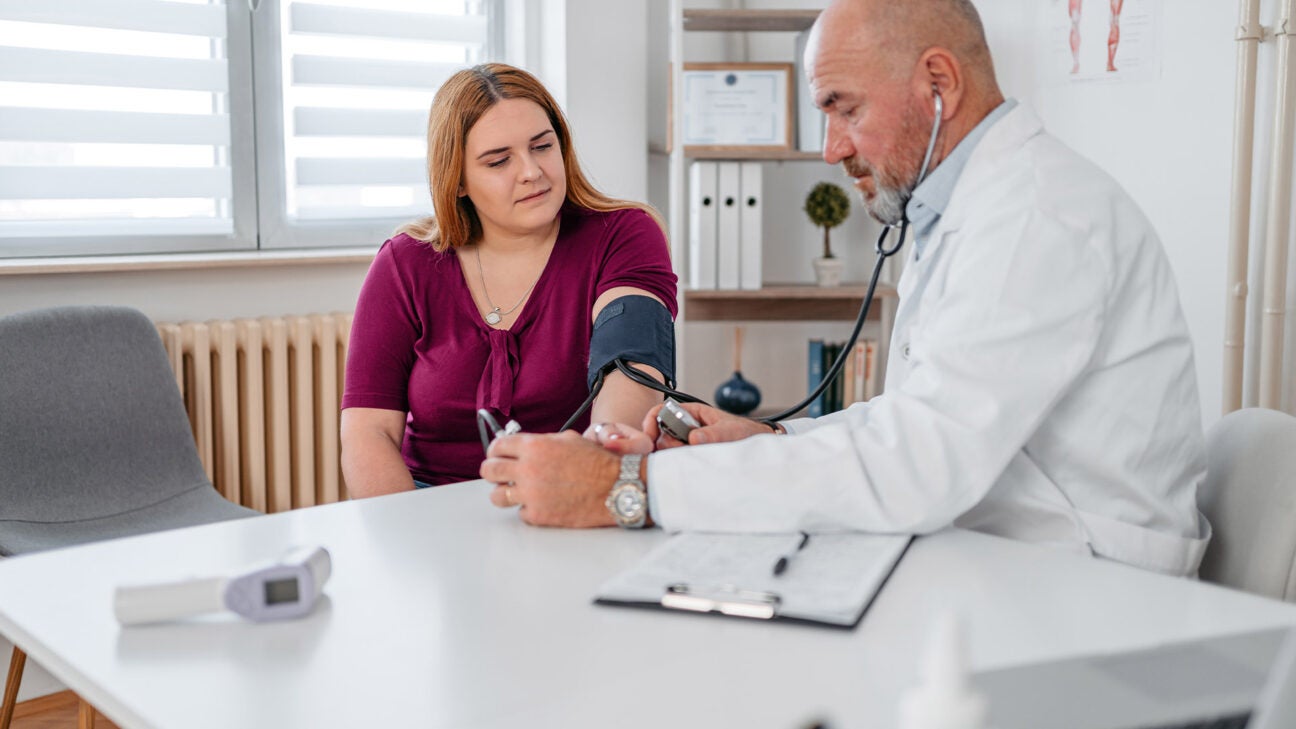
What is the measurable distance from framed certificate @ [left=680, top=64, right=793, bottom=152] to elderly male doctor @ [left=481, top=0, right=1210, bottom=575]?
2.06 metres

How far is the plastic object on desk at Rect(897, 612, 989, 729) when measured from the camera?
0.38 metres

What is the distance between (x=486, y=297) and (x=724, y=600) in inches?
41.4

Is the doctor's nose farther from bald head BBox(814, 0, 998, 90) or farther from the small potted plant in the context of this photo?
the small potted plant

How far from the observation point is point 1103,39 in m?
2.79

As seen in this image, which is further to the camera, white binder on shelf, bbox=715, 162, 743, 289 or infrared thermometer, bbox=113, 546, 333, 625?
white binder on shelf, bbox=715, 162, 743, 289

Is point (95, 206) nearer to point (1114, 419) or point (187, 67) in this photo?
point (187, 67)

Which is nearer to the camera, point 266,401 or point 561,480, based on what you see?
point 561,480

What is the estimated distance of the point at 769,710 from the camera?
0.75 meters

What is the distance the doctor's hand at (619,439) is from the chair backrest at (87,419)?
1336 millimetres

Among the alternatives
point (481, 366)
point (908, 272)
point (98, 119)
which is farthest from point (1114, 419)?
point (98, 119)

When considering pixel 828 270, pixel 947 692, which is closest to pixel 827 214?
pixel 828 270

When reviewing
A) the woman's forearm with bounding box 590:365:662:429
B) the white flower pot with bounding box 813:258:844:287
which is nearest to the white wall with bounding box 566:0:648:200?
the white flower pot with bounding box 813:258:844:287

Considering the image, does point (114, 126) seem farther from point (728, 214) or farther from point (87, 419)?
point (728, 214)

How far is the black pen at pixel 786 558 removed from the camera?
3.26 feet
